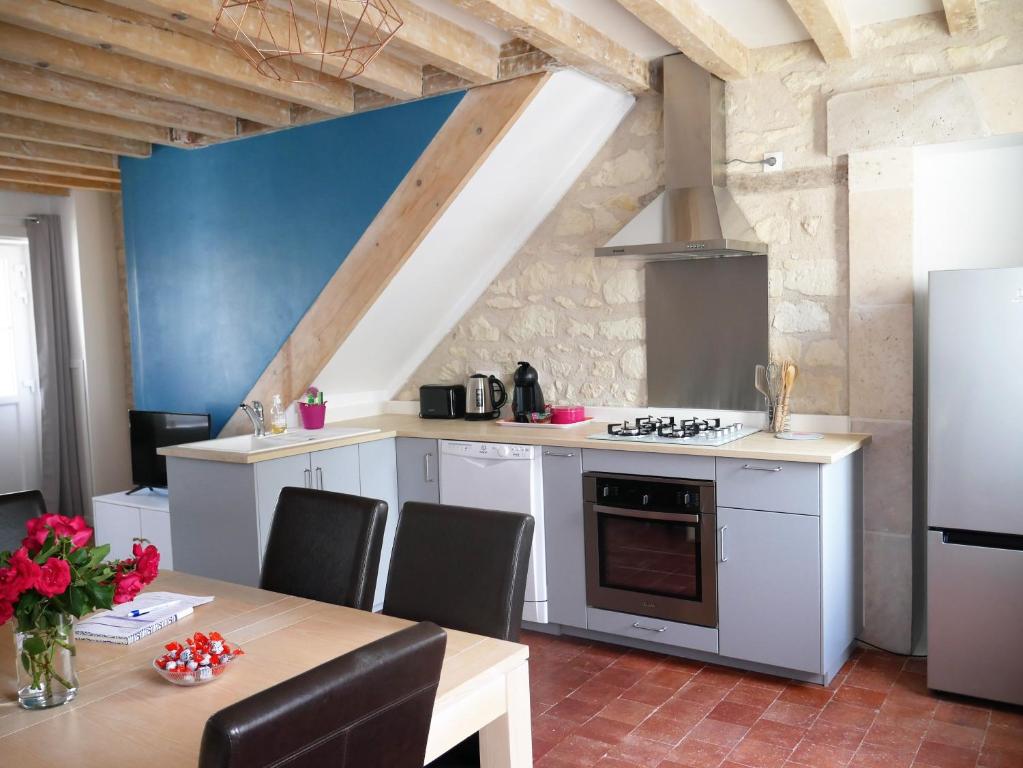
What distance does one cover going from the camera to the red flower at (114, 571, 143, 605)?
164cm

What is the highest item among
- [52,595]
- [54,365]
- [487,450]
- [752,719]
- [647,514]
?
[54,365]

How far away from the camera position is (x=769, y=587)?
3291 mm

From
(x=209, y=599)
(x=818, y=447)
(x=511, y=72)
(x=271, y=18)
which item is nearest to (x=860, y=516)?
(x=818, y=447)

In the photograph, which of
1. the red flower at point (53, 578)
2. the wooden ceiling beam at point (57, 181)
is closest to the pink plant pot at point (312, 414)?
the wooden ceiling beam at point (57, 181)

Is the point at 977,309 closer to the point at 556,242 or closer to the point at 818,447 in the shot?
the point at 818,447

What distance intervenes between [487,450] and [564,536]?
1.66ft

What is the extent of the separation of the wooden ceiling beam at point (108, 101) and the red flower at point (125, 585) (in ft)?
7.16

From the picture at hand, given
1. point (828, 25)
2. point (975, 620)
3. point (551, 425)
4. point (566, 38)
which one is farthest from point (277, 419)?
point (975, 620)

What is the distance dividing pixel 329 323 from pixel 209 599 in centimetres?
219

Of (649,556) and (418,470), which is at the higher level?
(418,470)

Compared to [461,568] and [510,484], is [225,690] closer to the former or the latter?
[461,568]

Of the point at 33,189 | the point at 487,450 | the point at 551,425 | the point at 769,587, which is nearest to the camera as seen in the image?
the point at 769,587

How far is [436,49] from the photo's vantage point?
3158 mm

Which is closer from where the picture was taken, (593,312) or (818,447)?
(818,447)
